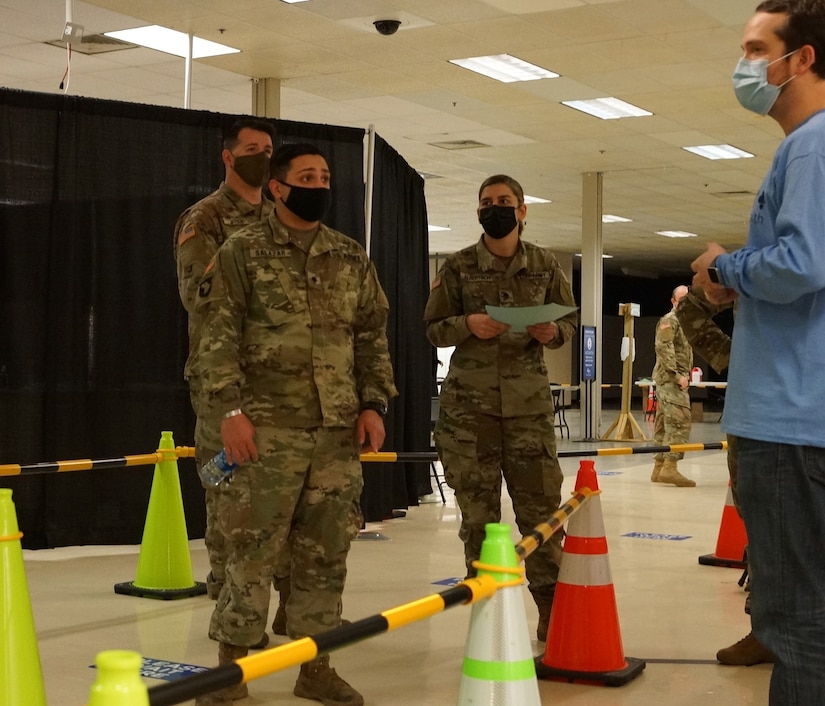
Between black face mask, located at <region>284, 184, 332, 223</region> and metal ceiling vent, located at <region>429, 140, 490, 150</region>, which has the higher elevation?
metal ceiling vent, located at <region>429, 140, 490, 150</region>

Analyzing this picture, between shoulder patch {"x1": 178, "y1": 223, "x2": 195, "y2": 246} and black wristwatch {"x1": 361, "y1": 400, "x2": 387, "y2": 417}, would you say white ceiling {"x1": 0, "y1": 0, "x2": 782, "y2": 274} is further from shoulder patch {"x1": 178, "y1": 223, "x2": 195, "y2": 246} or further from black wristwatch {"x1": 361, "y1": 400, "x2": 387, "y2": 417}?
black wristwatch {"x1": 361, "y1": 400, "x2": 387, "y2": 417}

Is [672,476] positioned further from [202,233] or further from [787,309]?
[787,309]

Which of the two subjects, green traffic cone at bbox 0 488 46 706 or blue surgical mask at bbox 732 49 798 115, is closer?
blue surgical mask at bbox 732 49 798 115

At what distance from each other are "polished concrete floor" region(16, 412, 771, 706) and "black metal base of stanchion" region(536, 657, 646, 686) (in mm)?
23

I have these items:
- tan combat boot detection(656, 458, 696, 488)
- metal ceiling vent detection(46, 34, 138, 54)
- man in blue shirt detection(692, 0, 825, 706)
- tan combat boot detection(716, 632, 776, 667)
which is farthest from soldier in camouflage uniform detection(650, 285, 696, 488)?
man in blue shirt detection(692, 0, 825, 706)

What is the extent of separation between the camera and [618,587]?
5707 mm

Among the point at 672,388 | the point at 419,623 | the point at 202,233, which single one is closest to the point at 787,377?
the point at 202,233

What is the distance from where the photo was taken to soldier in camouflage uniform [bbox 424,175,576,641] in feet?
13.8

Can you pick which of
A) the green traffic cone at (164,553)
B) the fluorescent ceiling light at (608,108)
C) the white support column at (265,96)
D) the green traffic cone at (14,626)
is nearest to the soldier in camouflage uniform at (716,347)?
the green traffic cone at (14,626)

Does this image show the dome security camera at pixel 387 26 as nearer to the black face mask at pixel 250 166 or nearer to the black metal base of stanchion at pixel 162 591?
the black face mask at pixel 250 166

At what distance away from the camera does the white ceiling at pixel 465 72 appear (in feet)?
29.5

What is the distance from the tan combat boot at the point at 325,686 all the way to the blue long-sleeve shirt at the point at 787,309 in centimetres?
166

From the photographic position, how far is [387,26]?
9.21 meters

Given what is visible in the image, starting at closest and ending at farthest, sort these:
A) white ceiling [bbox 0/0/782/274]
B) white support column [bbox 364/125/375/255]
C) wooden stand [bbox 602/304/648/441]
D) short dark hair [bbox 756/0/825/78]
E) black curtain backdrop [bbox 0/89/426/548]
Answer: short dark hair [bbox 756/0/825/78] < black curtain backdrop [bbox 0/89/426/548] < white support column [bbox 364/125/375/255] < white ceiling [bbox 0/0/782/274] < wooden stand [bbox 602/304/648/441]
